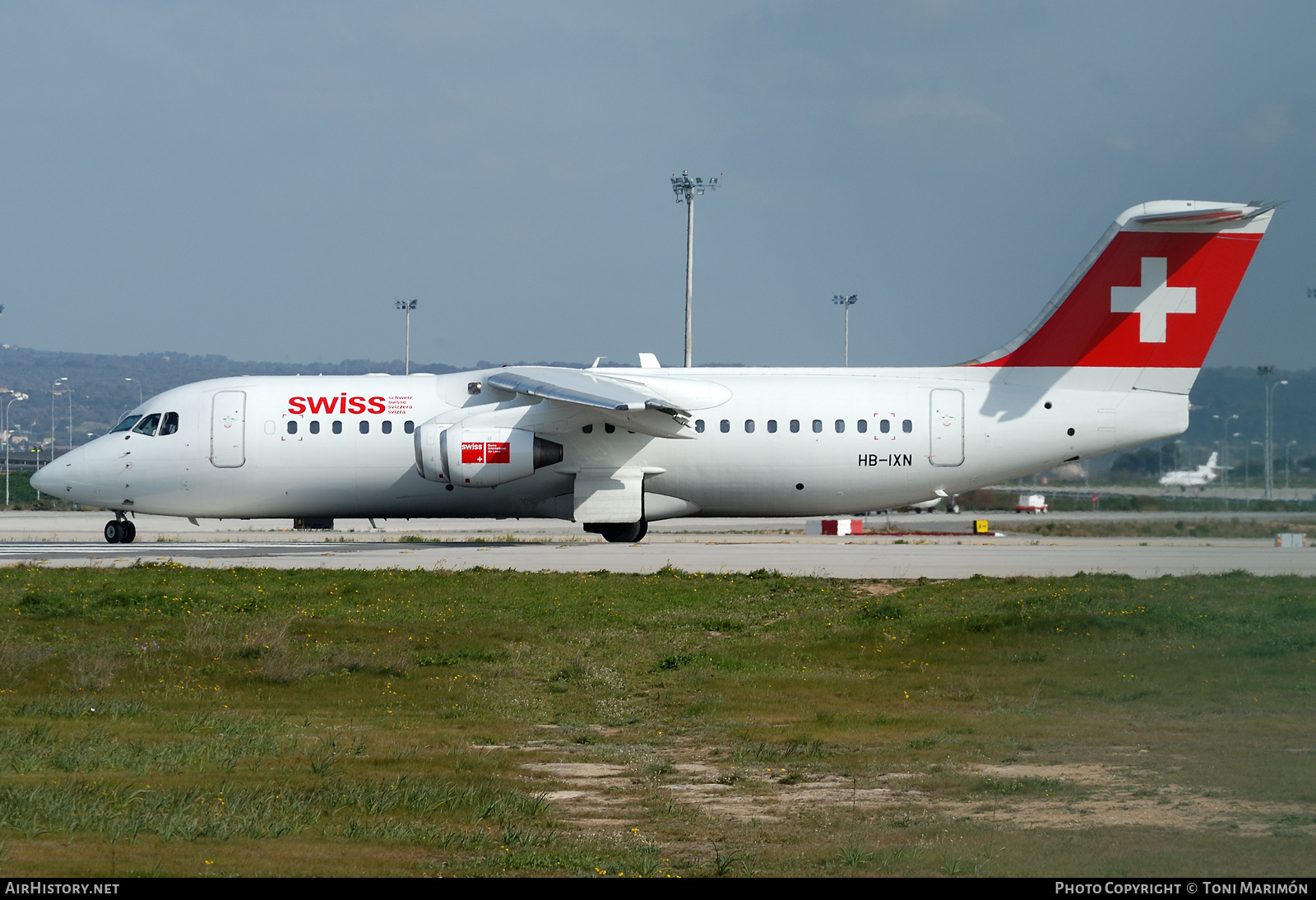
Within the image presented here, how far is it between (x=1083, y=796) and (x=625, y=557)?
65.2 feet

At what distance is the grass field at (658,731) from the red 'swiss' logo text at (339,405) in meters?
9.94

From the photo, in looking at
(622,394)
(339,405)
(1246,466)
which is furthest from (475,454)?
(1246,466)

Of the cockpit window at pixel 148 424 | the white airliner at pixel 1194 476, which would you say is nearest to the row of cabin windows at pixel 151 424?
the cockpit window at pixel 148 424

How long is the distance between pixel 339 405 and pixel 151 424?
16.1 feet

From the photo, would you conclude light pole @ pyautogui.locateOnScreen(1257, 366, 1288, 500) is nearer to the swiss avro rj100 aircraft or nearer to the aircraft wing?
the swiss avro rj100 aircraft

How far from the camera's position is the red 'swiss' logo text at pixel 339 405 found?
100 feet

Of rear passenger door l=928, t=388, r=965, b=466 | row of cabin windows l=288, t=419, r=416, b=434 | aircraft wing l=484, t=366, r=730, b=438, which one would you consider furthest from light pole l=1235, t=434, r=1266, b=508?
row of cabin windows l=288, t=419, r=416, b=434

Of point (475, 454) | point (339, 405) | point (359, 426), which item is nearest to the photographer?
point (475, 454)

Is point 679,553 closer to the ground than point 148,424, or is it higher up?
closer to the ground

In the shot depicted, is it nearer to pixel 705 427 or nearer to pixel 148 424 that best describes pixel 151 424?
pixel 148 424

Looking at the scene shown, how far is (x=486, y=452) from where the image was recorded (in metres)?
28.9

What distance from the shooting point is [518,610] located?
19.0 metres

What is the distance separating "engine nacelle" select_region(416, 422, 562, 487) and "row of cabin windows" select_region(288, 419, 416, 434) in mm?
1148

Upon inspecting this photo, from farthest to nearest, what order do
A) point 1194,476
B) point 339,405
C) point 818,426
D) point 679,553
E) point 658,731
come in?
point 339,405 → point 679,553 → point 818,426 → point 1194,476 → point 658,731
